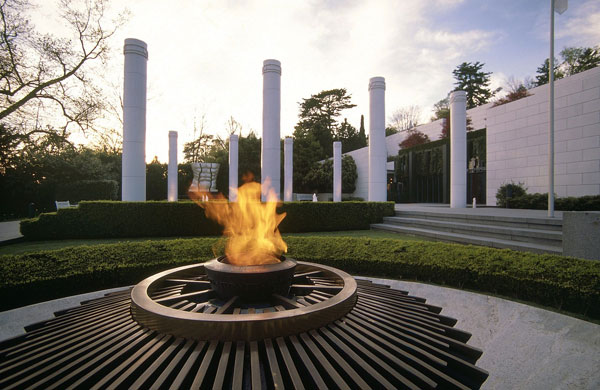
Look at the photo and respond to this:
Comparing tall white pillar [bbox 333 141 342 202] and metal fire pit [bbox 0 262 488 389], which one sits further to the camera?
tall white pillar [bbox 333 141 342 202]

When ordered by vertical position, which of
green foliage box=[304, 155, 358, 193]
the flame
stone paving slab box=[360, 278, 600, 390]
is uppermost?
green foliage box=[304, 155, 358, 193]

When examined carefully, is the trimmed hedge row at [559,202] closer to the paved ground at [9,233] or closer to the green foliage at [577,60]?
the paved ground at [9,233]

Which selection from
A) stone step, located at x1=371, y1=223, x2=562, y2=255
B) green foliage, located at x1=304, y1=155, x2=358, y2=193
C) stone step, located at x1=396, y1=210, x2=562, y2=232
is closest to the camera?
stone step, located at x1=371, y1=223, x2=562, y2=255

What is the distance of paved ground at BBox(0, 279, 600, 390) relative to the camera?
261cm

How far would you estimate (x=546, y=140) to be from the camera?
13984 mm

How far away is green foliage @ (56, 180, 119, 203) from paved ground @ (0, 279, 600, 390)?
20.6 m

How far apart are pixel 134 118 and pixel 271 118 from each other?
16.4 ft

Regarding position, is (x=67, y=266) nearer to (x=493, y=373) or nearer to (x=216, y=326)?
(x=216, y=326)

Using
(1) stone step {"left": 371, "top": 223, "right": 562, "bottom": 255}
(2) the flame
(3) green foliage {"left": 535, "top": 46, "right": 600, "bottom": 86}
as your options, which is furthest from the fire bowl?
(3) green foliage {"left": 535, "top": 46, "right": 600, "bottom": 86}

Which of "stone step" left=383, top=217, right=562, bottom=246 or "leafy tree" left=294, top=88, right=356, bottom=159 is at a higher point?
"leafy tree" left=294, top=88, right=356, bottom=159

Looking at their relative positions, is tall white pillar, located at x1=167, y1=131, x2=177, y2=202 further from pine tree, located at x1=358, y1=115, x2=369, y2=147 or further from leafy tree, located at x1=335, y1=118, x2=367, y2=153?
pine tree, located at x1=358, y1=115, x2=369, y2=147

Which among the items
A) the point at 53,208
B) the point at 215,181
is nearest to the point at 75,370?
the point at 53,208

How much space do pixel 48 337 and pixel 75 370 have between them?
0.69 metres

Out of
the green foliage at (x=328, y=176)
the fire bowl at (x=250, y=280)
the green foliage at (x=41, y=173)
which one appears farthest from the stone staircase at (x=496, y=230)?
the green foliage at (x=41, y=173)
